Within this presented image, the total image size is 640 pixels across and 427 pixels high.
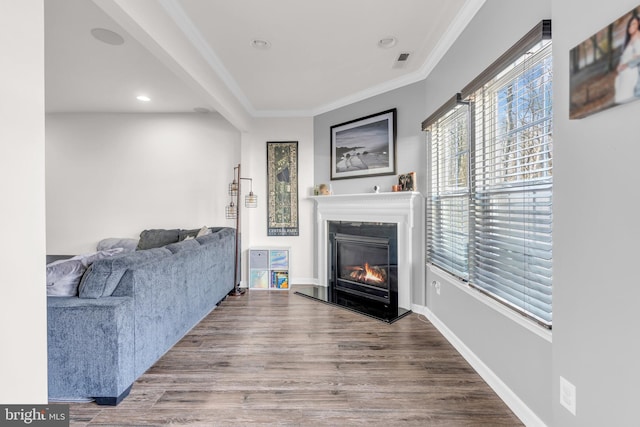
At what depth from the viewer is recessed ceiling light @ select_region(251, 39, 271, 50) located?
8.05 ft

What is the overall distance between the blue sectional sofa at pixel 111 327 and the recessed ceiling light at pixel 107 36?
1.93 metres

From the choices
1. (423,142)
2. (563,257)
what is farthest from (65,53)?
(563,257)

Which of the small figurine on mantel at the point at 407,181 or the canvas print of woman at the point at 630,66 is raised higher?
the canvas print of woman at the point at 630,66

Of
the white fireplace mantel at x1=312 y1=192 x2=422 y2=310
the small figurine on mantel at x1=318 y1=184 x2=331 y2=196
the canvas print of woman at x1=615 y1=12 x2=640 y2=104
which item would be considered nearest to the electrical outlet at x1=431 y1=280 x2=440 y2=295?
the white fireplace mantel at x1=312 y1=192 x2=422 y2=310

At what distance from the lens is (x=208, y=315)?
302 cm

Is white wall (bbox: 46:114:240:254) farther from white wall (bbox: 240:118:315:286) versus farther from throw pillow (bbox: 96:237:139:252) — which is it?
white wall (bbox: 240:118:315:286)

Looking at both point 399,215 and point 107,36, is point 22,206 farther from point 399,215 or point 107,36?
point 399,215

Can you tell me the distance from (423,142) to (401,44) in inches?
39.7

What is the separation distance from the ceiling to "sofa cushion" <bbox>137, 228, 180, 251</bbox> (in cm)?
188

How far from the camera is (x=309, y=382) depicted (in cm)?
186

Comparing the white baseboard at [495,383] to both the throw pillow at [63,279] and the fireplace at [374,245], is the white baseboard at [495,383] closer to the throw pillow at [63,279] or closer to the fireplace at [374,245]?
the fireplace at [374,245]

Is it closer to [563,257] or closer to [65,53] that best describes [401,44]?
[563,257]

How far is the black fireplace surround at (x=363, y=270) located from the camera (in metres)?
3.24

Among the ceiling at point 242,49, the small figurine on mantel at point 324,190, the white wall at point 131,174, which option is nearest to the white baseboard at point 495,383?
the small figurine on mantel at point 324,190
